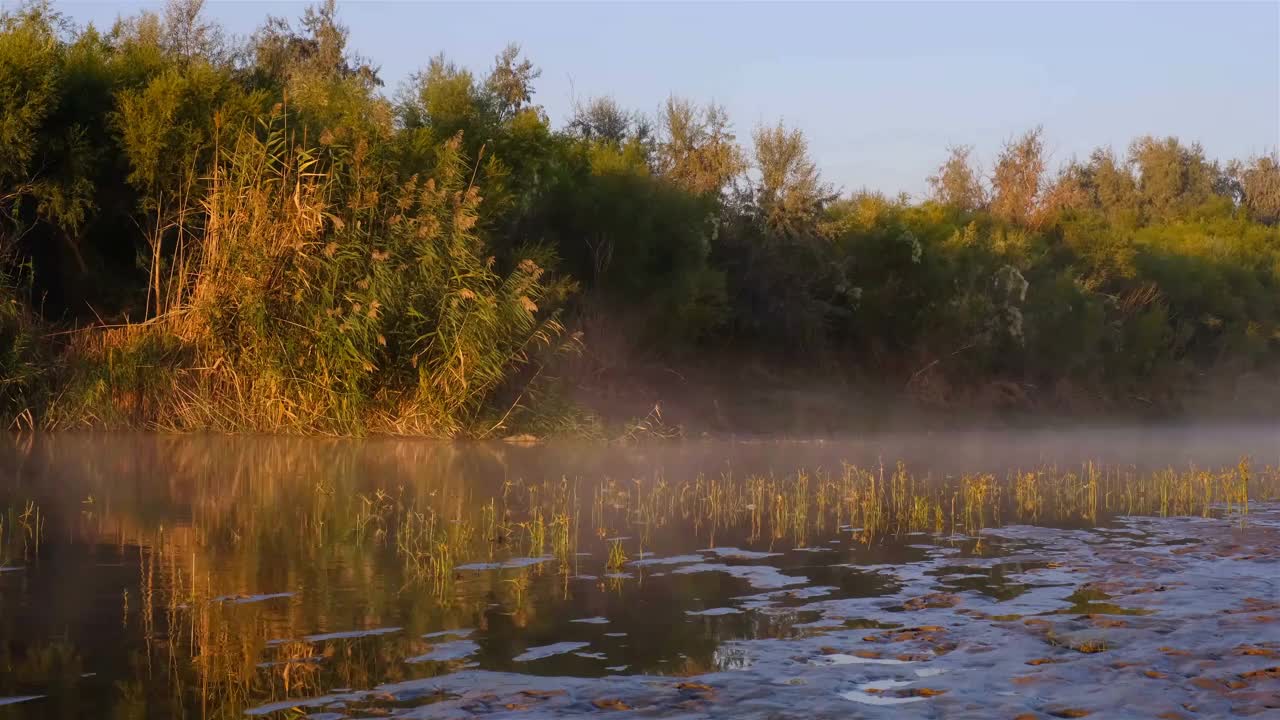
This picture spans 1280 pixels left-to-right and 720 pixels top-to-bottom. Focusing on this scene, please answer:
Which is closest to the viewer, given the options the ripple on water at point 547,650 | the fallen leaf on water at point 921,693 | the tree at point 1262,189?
the fallen leaf on water at point 921,693

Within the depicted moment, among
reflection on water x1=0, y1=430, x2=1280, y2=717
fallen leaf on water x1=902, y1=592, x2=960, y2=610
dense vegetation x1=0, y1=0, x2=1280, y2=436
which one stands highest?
dense vegetation x1=0, y1=0, x2=1280, y2=436

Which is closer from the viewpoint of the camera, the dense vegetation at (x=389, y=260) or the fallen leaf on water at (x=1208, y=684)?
the fallen leaf on water at (x=1208, y=684)

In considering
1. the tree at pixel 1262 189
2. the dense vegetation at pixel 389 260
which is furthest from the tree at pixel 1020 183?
the tree at pixel 1262 189

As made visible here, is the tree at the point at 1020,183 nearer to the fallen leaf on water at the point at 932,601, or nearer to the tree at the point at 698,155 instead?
the tree at the point at 698,155

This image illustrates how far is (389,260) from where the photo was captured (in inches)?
831

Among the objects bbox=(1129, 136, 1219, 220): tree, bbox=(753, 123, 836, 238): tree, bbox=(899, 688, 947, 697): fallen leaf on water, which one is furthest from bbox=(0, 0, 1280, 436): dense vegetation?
bbox=(1129, 136, 1219, 220): tree

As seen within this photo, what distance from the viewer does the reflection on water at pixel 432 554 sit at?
6633mm

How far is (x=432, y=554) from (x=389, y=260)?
1193 centimetres

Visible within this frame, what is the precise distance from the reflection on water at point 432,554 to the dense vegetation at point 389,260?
79.8 inches

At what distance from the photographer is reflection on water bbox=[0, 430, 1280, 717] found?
6.63 meters

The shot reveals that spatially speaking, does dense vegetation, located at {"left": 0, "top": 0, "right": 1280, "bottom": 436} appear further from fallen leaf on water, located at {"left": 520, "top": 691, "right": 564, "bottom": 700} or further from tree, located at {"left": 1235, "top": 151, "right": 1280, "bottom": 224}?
tree, located at {"left": 1235, "top": 151, "right": 1280, "bottom": 224}

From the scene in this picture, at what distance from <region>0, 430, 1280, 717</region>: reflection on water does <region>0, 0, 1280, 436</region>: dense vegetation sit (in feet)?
6.65

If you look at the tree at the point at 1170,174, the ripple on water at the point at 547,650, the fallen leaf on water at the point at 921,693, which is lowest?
the fallen leaf on water at the point at 921,693

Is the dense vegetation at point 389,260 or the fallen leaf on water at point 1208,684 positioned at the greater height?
the dense vegetation at point 389,260
